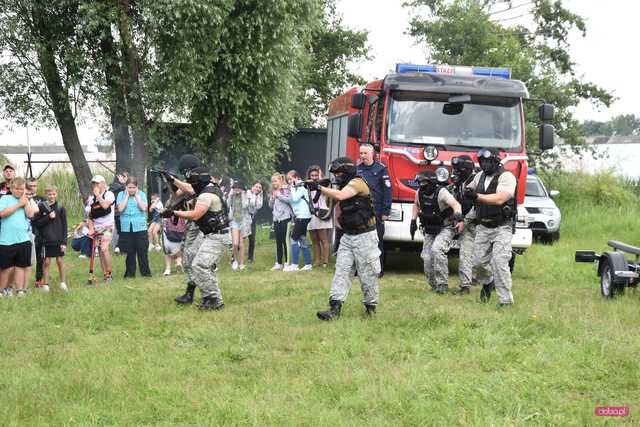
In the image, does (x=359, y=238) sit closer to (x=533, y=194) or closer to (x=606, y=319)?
(x=606, y=319)

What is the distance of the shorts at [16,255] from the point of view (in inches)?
409

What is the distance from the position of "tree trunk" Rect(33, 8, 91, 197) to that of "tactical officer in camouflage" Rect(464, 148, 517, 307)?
12381 mm

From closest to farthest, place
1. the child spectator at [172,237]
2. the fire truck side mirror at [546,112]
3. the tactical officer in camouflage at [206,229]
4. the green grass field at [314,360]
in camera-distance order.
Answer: the green grass field at [314,360] → the tactical officer in camouflage at [206,229] → the fire truck side mirror at [546,112] → the child spectator at [172,237]

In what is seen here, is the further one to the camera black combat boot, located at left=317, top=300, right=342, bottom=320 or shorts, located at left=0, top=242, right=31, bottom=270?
shorts, located at left=0, top=242, right=31, bottom=270

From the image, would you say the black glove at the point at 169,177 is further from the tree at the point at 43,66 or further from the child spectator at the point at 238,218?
the tree at the point at 43,66

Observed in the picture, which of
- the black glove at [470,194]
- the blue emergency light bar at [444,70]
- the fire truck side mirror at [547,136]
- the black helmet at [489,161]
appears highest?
the blue emergency light bar at [444,70]

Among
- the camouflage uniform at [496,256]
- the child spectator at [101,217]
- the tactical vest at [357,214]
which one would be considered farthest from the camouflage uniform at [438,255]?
the child spectator at [101,217]

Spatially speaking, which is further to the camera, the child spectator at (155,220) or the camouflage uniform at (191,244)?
the child spectator at (155,220)

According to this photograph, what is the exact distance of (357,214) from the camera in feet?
27.5

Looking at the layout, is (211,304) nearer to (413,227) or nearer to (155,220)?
(413,227)

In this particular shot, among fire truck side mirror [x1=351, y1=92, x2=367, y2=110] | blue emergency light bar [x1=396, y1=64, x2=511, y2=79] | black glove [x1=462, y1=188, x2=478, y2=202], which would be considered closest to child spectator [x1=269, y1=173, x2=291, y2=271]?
fire truck side mirror [x1=351, y1=92, x2=367, y2=110]

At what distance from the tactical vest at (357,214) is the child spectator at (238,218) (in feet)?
17.8

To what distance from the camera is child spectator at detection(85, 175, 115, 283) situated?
1189 centimetres

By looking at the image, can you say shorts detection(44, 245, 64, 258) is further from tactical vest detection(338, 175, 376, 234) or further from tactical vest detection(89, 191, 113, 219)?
tactical vest detection(338, 175, 376, 234)
